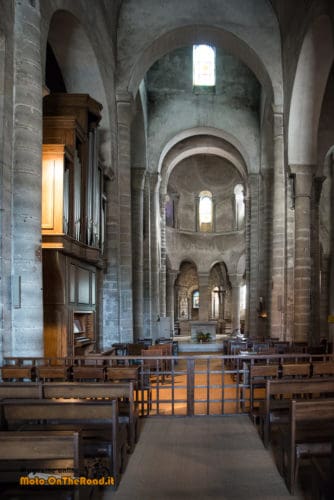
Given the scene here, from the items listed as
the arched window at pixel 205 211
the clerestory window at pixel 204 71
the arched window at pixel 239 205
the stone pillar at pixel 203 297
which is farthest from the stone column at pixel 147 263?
the arched window at pixel 239 205

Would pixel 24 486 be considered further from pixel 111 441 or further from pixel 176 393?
pixel 176 393

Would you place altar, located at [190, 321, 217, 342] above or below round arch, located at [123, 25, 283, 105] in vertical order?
below

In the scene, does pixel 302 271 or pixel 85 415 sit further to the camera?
pixel 302 271

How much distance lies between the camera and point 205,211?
3700 cm

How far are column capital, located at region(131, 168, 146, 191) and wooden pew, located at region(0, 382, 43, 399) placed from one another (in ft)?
62.3

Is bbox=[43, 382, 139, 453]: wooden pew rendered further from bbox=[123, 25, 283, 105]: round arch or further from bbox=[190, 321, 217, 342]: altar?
bbox=[190, 321, 217, 342]: altar

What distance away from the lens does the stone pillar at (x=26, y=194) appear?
7785 mm

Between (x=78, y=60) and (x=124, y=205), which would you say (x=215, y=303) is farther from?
(x=78, y=60)

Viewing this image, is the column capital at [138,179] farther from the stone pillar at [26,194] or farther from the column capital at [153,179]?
the stone pillar at [26,194]

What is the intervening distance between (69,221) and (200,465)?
6.59 m

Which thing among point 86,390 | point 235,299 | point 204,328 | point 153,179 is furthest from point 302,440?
point 235,299

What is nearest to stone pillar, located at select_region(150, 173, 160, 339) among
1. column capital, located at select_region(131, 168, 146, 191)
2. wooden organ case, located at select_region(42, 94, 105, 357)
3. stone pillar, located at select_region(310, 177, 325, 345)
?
column capital, located at select_region(131, 168, 146, 191)

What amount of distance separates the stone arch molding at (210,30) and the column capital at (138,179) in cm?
700

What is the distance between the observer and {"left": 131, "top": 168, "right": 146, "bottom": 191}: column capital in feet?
78.4
